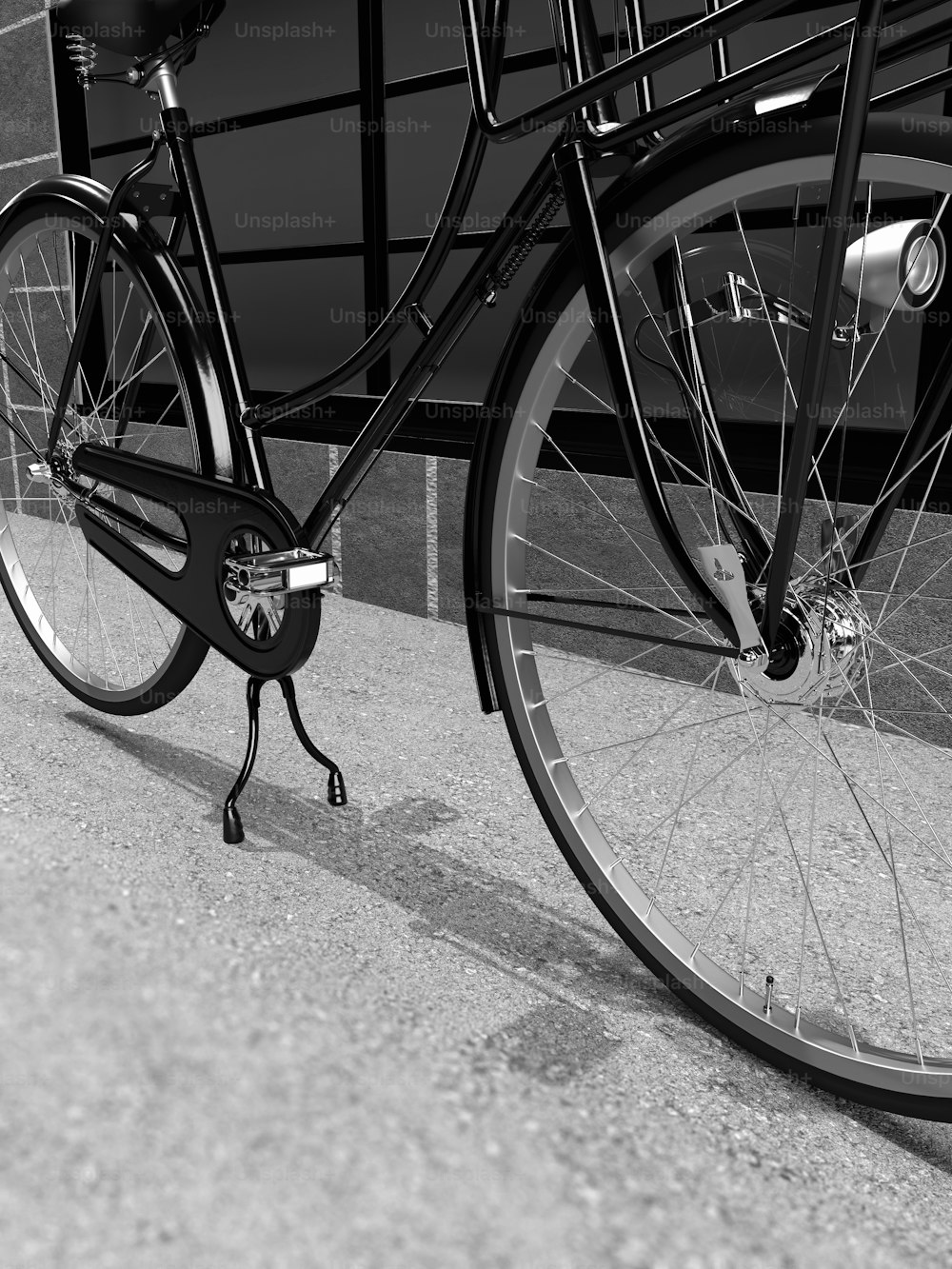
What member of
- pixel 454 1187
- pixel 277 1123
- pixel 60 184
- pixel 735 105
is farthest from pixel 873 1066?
pixel 60 184

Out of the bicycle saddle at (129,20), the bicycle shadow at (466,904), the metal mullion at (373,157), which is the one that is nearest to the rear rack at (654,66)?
the bicycle saddle at (129,20)

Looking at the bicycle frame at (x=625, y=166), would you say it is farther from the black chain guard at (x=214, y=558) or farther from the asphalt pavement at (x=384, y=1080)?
the asphalt pavement at (x=384, y=1080)

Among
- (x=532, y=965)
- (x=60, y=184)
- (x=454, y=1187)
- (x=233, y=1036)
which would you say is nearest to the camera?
(x=454, y=1187)

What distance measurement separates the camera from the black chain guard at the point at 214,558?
86.0 inches

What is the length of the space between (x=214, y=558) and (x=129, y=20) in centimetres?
104

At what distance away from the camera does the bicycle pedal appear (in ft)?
6.95

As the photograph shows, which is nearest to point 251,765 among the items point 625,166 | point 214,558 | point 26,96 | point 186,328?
point 214,558

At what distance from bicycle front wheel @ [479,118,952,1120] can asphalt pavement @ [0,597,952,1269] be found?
14 centimetres

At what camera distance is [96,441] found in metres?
2.80

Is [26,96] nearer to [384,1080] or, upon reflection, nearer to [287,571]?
[287,571]

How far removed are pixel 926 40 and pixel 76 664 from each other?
8.29ft

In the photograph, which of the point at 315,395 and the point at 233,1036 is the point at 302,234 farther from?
the point at 233,1036

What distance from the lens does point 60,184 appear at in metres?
2.65

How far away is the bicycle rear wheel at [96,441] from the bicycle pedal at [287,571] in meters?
0.32
